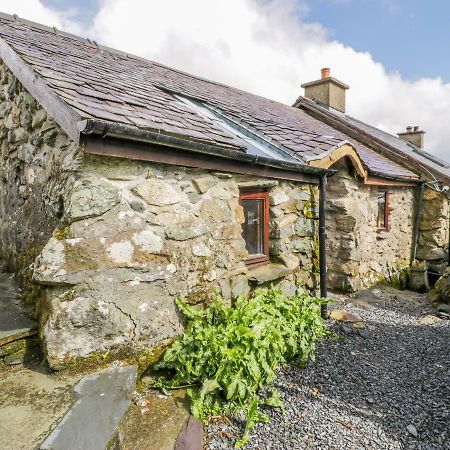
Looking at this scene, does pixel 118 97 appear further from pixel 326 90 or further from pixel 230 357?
pixel 326 90

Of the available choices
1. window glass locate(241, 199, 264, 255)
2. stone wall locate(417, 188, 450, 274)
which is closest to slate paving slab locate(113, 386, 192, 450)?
window glass locate(241, 199, 264, 255)

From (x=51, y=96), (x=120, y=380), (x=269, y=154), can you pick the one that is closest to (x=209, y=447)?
(x=120, y=380)

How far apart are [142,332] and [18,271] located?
181cm

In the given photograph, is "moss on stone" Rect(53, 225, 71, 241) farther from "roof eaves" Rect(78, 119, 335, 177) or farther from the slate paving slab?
the slate paving slab

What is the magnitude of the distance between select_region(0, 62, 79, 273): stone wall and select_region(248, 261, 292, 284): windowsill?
2.34 meters

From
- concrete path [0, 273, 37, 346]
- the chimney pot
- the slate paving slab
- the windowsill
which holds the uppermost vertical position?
the chimney pot

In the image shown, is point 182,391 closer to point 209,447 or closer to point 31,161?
point 209,447

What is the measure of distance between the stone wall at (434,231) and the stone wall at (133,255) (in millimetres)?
7765

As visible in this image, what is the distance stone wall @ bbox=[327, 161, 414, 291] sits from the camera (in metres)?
7.02

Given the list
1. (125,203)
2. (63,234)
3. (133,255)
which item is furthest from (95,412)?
(125,203)

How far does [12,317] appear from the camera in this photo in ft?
9.98

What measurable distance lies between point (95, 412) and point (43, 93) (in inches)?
107

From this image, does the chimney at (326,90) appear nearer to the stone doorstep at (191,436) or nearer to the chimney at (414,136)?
the chimney at (414,136)

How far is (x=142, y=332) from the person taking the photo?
9.69ft
